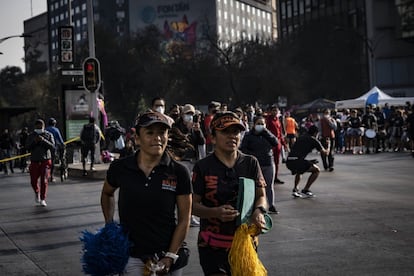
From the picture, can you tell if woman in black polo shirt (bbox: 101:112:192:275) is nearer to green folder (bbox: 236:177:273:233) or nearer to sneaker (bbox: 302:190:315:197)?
green folder (bbox: 236:177:273:233)

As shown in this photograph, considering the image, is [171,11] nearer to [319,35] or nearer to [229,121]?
[319,35]

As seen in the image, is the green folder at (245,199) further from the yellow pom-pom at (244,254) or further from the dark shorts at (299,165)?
the dark shorts at (299,165)

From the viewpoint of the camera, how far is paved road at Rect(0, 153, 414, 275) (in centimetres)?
723

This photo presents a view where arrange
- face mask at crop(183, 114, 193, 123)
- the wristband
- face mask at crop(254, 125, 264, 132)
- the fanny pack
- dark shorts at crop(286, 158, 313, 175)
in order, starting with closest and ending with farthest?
the wristband, the fanny pack, face mask at crop(183, 114, 193, 123), face mask at crop(254, 125, 264, 132), dark shorts at crop(286, 158, 313, 175)

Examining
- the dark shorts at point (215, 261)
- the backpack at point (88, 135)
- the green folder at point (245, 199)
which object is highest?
the backpack at point (88, 135)

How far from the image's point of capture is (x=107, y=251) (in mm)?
3633

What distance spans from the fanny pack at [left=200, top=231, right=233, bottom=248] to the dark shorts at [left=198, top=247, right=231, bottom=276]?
0.11 ft

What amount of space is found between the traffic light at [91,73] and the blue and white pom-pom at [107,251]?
1793cm

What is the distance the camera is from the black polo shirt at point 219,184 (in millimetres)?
4461

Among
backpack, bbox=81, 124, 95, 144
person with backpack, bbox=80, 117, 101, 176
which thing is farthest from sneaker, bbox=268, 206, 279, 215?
backpack, bbox=81, 124, 95, 144

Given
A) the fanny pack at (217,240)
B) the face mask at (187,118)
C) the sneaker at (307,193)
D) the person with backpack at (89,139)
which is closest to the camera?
the fanny pack at (217,240)

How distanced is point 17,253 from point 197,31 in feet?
384

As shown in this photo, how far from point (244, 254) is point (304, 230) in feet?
17.5

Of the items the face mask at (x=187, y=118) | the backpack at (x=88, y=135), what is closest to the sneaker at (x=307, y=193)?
the face mask at (x=187, y=118)
